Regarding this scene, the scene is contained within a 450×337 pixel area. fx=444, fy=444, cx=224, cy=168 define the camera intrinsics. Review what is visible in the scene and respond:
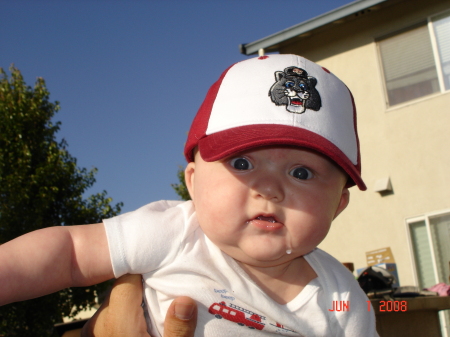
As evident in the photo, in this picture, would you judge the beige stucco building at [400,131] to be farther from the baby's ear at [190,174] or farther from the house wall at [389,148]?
the baby's ear at [190,174]

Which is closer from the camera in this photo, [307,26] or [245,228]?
[245,228]

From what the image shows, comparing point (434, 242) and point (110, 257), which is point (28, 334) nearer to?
point (434, 242)

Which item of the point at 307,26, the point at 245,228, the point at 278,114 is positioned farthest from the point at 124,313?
the point at 307,26

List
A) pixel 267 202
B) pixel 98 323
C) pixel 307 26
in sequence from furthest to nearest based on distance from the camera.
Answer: pixel 307 26
pixel 98 323
pixel 267 202

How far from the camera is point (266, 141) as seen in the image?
1.85 meters

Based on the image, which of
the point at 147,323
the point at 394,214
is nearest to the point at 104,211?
the point at 394,214

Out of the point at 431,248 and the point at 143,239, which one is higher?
the point at 431,248

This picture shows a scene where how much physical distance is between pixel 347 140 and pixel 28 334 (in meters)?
10.5

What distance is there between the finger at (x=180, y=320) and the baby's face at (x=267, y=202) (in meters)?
0.34

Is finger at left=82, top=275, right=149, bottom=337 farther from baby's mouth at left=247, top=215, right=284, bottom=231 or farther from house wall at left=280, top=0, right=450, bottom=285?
house wall at left=280, top=0, right=450, bottom=285

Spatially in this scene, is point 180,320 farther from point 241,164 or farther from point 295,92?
point 295,92

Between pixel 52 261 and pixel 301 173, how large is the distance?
109cm

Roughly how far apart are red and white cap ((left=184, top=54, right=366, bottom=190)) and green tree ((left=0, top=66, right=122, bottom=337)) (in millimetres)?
9587
